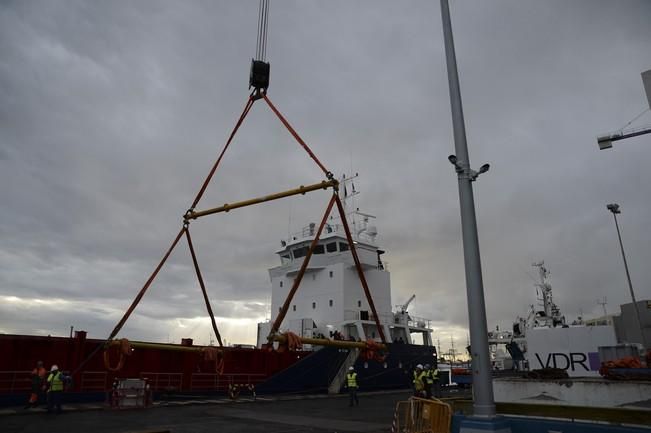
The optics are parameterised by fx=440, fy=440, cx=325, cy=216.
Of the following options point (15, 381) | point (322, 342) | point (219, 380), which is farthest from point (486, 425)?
point (219, 380)

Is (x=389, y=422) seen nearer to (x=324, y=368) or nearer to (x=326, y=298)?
(x=324, y=368)

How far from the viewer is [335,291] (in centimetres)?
2736

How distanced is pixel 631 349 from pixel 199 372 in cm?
1660

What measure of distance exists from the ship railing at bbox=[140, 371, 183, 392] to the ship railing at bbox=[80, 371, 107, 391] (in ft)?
4.78

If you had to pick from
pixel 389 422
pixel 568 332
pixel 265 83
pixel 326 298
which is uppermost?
pixel 265 83

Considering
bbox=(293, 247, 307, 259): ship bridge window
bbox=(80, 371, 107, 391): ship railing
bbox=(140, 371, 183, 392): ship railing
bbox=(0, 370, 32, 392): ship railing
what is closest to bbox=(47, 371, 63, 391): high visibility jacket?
bbox=(0, 370, 32, 392): ship railing

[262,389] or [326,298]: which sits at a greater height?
[326,298]

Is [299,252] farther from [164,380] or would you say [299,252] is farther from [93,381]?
[93,381]

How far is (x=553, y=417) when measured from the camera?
7422 mm

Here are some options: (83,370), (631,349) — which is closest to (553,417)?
(631,349)

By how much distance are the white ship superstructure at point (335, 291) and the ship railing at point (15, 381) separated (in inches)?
544

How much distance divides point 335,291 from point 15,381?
16.8m

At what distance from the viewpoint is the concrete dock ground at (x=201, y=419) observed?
10.5 m

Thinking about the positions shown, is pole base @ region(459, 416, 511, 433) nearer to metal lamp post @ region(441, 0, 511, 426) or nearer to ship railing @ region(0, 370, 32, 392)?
metal lamp post @ region(441, 0, 511, 426)
